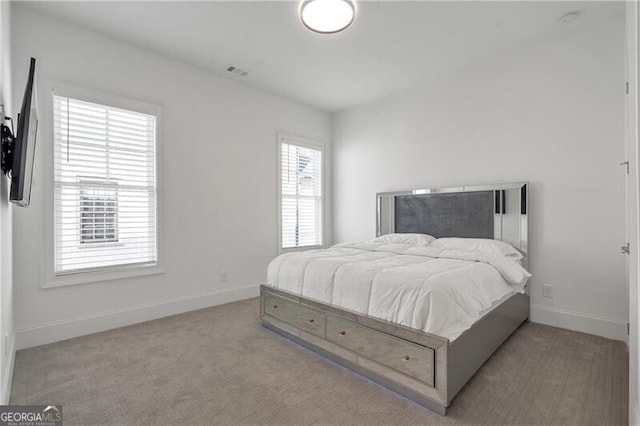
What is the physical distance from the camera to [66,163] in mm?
2900

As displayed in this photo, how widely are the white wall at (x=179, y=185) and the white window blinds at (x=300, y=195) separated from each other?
0.24 metres

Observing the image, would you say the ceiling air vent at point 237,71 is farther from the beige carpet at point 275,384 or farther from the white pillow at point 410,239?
the beige carpet at point 275,384

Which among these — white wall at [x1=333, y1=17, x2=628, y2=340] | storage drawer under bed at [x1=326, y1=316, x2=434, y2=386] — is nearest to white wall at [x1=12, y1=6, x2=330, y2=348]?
storage drawer under bed at [x1=326, y1=316, x2=434, y2=386]

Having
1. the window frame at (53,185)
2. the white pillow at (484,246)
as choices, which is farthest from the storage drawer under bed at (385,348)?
the window frame at (53,185)

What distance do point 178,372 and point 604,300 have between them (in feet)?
12.1

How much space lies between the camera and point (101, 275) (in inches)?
121

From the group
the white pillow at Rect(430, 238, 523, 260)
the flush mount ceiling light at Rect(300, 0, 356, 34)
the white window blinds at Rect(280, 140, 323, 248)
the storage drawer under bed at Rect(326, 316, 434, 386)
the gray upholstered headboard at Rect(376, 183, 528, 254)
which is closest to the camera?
the storage drawer under bed at Rect(326, 316, 434, 386)

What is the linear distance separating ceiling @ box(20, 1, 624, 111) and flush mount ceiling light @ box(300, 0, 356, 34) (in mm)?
129

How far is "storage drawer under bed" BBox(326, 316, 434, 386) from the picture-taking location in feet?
6.15

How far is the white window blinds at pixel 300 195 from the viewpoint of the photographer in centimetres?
481

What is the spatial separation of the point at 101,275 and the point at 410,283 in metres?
2.91

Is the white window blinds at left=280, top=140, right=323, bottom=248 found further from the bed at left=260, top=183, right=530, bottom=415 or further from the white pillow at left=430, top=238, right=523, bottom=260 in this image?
the white pillow at left=430, top=238, right=523, bottom=260

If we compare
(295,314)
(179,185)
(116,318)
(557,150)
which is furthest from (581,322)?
(116,318)

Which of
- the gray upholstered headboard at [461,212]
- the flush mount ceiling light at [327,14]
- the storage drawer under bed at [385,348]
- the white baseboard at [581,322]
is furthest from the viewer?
the gray upholstered headboard at [461,212]
